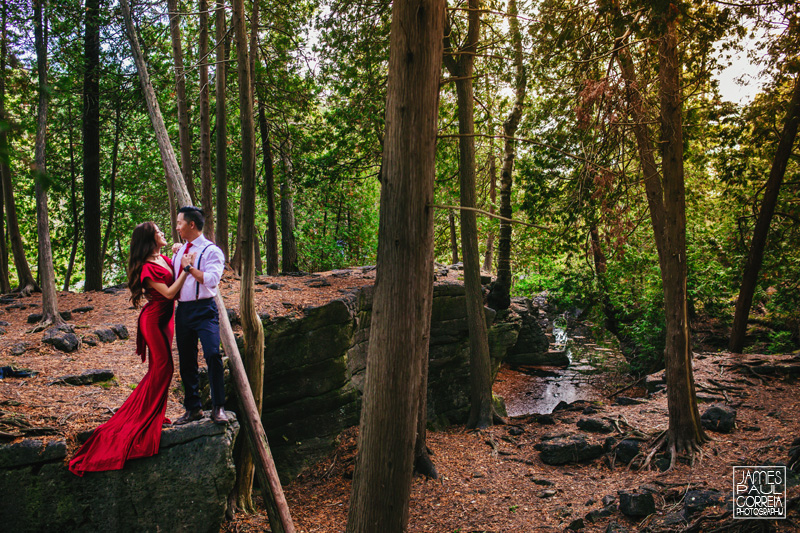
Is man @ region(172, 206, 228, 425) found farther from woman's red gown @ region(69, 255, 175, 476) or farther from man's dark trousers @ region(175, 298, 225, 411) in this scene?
woman's red gown @ region(69, 255, 175, 476)

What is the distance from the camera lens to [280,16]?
32.2 ft

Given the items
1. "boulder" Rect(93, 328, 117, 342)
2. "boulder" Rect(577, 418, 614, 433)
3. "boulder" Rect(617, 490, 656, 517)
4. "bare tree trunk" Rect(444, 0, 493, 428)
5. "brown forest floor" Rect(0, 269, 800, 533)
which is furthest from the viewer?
"bare tree trunk" Rect(444, 0, 493, 428)

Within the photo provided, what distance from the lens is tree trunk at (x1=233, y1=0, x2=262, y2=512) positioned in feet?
21.2

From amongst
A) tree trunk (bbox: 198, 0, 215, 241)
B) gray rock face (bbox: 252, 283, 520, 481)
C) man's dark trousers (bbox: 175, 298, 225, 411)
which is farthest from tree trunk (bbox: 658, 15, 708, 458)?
tree trunk (bbox: 198, 0, 215, 241)

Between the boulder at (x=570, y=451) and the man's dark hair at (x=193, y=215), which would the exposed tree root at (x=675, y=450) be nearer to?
the boulder at (x=570, y=451)

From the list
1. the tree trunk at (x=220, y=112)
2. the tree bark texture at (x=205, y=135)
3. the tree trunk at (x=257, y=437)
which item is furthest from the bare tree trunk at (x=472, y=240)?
the tree trunk at (x=257, y=437)

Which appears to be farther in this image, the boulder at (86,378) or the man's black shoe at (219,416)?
the boulder at (86,378)

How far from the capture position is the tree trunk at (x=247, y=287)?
6.46 meters

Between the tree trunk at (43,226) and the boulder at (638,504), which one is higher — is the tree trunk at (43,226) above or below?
above

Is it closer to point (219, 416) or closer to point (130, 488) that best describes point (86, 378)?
point (130, 488)

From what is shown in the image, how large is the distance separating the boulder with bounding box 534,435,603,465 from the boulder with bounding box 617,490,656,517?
8.23 feet

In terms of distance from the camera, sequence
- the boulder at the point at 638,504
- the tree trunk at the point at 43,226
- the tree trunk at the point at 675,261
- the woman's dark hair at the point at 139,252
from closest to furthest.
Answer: the woman's dark hair at the point at 139,252 → the boulder at the point at 638,504 → the tree trunk at the point at 675,261 → the tree trunk at the point at 43,226

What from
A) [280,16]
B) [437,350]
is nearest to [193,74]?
[280,16]

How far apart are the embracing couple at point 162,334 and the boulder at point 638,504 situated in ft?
16.0
